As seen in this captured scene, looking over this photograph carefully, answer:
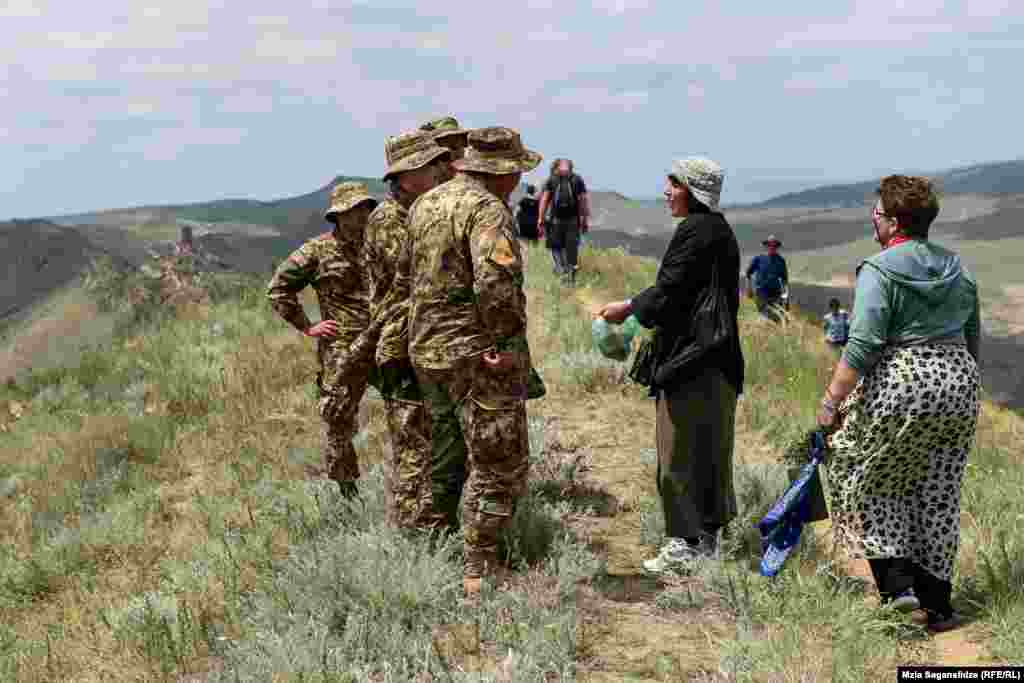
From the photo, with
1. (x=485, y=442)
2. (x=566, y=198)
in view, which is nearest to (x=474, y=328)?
(x=485, y=442)

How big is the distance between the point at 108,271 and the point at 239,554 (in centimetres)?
1960

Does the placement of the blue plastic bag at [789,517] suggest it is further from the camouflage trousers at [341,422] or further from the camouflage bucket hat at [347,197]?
the camouflage bucket hat at [347,197]

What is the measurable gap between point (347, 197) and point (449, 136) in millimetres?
1107

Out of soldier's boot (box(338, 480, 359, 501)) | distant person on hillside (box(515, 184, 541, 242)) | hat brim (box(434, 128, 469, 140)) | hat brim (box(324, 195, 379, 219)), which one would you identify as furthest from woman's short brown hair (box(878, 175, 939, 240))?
distant person on hillside (box(515, 184, 541, 242))

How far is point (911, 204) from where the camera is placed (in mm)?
3525

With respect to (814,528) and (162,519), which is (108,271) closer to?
(162,519)

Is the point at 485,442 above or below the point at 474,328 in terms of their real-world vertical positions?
below

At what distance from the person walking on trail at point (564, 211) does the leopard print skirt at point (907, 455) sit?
910 cm

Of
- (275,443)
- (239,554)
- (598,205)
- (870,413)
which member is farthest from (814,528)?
(598,205)

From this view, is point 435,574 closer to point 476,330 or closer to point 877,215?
point 476,330

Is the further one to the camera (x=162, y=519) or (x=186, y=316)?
(x=186, y=316)

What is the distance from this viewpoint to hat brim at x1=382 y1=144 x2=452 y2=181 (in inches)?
163

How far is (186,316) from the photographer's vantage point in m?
17.8

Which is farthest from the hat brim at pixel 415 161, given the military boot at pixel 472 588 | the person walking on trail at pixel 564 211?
the person walking on trail at pixel 564 211
